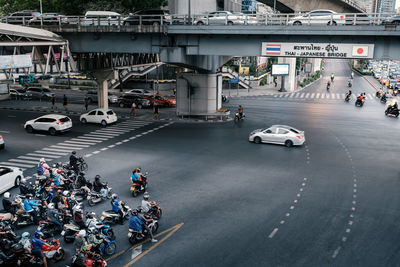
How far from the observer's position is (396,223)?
1752 centimetres

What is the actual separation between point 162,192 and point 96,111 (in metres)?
20.0

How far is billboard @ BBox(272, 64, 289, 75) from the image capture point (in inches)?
2616

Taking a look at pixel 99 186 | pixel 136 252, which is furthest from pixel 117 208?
pixel 99 186

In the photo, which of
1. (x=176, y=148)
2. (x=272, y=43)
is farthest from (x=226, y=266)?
(x=272, y=43)

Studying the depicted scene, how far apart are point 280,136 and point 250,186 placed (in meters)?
9.89

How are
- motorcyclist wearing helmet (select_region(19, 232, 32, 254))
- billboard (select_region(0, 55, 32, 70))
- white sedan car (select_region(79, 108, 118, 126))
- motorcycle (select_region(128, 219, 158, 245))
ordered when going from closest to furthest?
motorcyclist wearing helmet (select_region(19, 232, 32, 254)) → motorcycle (select_region(128, 219, 158, 245)) → billboard (select_region(0, 55, 32, 70)) → white sedan car (select_region(79, 108, 118, 126))

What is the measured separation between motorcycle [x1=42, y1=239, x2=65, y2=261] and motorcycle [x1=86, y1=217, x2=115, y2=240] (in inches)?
48.9

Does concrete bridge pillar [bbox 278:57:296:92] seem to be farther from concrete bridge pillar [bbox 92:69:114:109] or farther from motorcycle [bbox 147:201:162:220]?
motorcycle [bbox 147:201:162:220]

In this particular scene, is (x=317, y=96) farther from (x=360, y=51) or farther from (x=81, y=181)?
(x=81, y=181)

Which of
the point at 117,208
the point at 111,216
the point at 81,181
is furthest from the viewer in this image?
the point at 81,181

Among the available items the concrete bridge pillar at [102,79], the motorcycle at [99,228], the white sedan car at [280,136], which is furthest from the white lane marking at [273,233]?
the concrete bridge pillar at [102,79]

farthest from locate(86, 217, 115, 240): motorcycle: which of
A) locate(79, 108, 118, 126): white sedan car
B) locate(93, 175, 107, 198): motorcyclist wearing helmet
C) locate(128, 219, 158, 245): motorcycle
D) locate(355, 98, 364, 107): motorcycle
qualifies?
locate(355, 98, 364, 107): motorcycle

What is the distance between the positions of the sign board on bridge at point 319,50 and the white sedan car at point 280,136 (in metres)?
5.70

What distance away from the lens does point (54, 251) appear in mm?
14484
